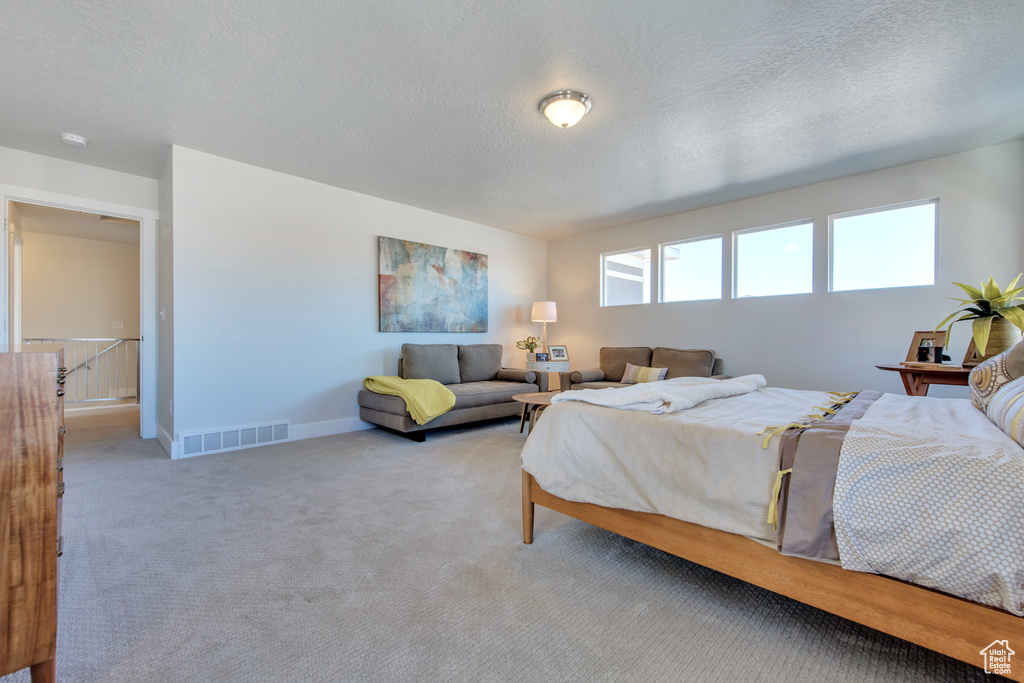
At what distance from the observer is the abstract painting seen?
15.4 ft

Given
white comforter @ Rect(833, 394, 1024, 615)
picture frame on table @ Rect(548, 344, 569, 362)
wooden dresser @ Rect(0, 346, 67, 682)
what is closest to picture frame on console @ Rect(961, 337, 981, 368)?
white comforter @ Rect(833, 394, 1024, 615)

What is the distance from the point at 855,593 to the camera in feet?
3.72

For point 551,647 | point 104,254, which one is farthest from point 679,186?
point 104,254

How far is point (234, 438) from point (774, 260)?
5386 millimetres

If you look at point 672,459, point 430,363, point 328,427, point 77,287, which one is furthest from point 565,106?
point 77,287

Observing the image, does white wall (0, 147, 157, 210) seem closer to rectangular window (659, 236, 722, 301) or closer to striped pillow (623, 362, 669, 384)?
striped pillow (623, 362, 669, 384)

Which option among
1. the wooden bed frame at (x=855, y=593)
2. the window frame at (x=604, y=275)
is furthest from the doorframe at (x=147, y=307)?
the window frame at (x=604, y=275)

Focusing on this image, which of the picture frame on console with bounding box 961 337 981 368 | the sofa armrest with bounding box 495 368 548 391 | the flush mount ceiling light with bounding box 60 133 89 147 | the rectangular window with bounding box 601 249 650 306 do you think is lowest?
the sofa armrest with bounding box 495 368 548 391

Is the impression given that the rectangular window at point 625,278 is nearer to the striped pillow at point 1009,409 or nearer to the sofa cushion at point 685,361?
the sofa cushion at point 685,361

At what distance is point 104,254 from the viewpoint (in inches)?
264

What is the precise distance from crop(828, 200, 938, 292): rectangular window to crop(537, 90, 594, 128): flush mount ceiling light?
9.55 ft

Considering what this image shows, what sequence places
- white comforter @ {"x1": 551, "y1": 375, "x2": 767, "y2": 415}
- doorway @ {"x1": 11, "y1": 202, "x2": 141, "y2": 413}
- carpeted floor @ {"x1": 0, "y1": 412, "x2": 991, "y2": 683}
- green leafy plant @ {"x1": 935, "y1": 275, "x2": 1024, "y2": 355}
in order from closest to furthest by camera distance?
carpeted floor @ {"x1": 0, "y1": 412, "x2": 991, "y2": 683} < white comforter @ {"x1": 551, "y1": 375, "x2": 767, "y2": 415} < green leafy plant @ {"x1": 935, "y1": 275, "x2": 1024, "y2": 355} < doorway @ {"x1": 11, "y1": 202, "x2": 141, "y2": 413}

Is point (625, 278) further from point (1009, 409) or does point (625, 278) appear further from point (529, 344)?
point (1009, 409)

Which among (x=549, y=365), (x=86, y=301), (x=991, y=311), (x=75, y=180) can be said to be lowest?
(x=549, y=365)
